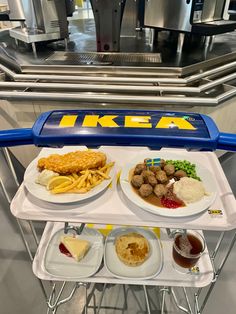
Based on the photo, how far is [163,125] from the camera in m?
0.43

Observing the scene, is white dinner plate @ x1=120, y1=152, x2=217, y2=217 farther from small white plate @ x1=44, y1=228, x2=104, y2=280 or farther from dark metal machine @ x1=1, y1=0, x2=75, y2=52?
dark metal machine @ x1=1, y1=0, x2=75, y2=52

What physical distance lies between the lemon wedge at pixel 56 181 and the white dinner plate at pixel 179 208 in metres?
0.14

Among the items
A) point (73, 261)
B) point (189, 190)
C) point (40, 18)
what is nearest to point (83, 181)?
point (189, 190)

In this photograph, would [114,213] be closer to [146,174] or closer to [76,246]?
[146,174]

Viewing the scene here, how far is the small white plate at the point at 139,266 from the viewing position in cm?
72

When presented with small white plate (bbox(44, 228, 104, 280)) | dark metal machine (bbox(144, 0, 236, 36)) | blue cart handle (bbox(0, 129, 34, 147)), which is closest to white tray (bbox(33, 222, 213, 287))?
small white plate (bbox(44, 228, 104, 280))

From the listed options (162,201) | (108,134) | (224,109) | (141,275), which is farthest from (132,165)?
(224,109)

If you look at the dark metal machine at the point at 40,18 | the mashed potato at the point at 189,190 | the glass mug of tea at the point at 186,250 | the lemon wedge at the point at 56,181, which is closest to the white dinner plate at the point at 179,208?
the mashed potato at the point at 189,190

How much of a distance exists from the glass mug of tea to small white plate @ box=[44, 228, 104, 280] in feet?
0.84

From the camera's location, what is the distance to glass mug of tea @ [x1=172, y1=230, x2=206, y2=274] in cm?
70

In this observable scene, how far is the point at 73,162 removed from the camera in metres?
0.59

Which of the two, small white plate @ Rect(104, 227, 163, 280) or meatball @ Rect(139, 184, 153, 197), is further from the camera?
small white plate @ Rect(104, 227, 163, 280)

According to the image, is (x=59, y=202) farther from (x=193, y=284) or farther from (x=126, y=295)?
(x=126, y=295)

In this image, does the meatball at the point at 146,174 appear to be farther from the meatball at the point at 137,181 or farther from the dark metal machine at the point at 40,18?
the dark metal machine at the point at 40,18
